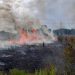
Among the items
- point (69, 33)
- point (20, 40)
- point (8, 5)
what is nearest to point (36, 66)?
point (20, 40)

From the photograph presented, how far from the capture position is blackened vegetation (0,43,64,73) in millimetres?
4832

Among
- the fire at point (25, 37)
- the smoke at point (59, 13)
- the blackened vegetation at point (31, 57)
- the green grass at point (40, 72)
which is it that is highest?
the smoke at point (59, 13)

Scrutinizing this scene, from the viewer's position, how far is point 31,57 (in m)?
4.93

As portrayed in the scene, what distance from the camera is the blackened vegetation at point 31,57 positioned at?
4832 mm

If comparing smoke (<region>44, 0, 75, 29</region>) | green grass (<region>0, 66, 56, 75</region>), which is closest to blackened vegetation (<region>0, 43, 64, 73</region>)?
green grass (<region>0, 66, 56, 75</region>)

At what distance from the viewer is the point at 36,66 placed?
4855 mm

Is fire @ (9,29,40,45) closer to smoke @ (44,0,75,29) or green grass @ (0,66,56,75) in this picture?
smoke @ (44,0,75,29)

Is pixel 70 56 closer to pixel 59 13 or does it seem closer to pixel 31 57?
pixel 31 57

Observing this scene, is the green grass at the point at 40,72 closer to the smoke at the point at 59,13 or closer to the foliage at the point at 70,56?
the foliage at the point at 70,56

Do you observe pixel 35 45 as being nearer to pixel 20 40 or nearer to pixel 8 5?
pixel 20 40

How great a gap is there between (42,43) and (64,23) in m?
0.56

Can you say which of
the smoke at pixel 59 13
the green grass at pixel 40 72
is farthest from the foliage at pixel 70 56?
the smoke at pixel 59 13

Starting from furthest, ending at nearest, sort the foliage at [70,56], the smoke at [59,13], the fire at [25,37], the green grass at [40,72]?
the smoke at [59,13] → the fire at [25,37] → the foliage at [70,56] → the green grass at [40,72]

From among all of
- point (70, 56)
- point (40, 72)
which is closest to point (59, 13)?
point (70, 56)
